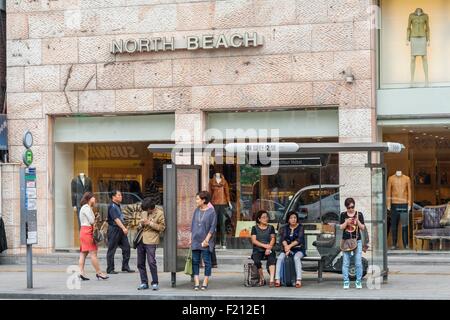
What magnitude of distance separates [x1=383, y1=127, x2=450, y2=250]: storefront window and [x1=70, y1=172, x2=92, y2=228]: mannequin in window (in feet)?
25.5

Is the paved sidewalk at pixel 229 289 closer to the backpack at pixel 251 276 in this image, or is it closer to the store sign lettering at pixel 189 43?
the backpack at pixel 251 276

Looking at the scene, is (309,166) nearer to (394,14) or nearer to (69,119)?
(394,14)

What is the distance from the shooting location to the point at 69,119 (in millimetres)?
25500

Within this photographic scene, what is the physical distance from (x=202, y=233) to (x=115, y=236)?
4132 millimetres

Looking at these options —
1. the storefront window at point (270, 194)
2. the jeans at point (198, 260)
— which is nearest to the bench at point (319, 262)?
the storefront window at point (270, 194)

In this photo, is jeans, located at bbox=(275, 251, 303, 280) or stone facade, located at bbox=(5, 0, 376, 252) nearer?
jeans, located at bbox=(275, 251, 303, 280)

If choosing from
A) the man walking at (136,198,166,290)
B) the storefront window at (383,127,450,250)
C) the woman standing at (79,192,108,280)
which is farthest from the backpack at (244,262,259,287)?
the storefront window at (383,127,450,250)

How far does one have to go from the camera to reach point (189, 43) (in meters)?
24.1

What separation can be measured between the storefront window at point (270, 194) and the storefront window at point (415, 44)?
2317mm

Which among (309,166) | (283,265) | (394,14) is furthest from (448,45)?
(283,265)

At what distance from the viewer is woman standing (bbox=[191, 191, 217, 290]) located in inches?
709

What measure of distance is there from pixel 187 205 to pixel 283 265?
2.35 metres

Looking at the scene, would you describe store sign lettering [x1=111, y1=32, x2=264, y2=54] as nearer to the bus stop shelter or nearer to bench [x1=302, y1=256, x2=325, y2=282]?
the bus stop shelter

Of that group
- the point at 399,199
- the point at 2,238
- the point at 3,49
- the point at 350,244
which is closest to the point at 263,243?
the point at 350,244
